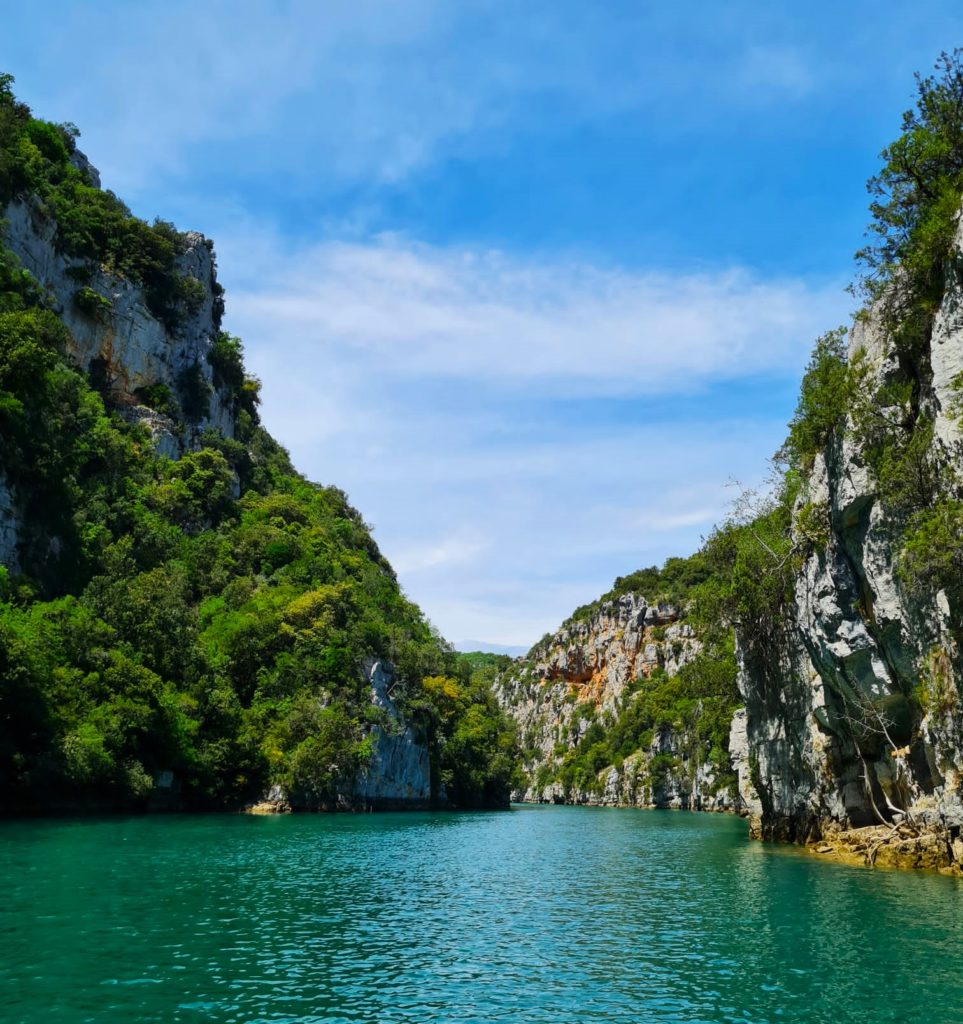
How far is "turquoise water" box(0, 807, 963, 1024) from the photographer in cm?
1544

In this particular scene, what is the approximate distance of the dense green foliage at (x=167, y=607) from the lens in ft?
171

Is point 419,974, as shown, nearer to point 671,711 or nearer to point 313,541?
point 313,541

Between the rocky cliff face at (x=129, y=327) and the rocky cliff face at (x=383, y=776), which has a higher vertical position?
the rocky cliff face at (x=129, y=327)

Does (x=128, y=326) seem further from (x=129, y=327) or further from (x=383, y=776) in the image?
(x=383, y=776)

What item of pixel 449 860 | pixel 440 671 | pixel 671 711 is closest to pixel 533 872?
pixel 449 860

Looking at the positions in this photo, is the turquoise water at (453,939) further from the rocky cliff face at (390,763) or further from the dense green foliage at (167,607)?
the rocky cliff face at (390,763)

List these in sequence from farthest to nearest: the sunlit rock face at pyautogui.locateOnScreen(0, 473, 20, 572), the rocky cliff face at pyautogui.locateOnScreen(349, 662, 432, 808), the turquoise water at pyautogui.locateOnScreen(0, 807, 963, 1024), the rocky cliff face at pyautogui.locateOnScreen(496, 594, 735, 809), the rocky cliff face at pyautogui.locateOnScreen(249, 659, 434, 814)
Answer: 1. the rocky cliff face at pyautogui.locateOnScreen(496, 594, 735, 809)
2. the rocky cliff face at pyautogui.locateOnScreen(349, 662, 432, 808)
3. the rocky cliff face at pyautogui.locateOnScreen(249, 659, 434, 814)
4. the sunlit rock face at pyautogui.locateOnScreen(0, 473, 20, 572)
5. the turquoise water at pyautogui.locateOnScreen(0, 807, 963, 1024)

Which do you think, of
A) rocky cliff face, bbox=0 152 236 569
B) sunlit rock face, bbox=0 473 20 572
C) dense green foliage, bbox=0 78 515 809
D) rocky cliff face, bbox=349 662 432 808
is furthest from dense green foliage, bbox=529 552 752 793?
rocky cliff face, bbox=0 152 236 569

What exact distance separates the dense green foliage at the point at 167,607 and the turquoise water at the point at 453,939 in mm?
15641

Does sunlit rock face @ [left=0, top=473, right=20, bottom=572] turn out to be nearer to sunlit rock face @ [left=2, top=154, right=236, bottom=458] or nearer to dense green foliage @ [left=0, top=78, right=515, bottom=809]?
dense green foliage @ [left=0, top=78, right=515, bottom=809]

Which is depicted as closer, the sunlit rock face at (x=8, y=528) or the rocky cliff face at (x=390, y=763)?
the sunlit rock face at (x=8, y=528)

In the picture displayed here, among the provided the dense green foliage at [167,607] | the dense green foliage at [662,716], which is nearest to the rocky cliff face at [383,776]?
the dense green foliage at [167,607]

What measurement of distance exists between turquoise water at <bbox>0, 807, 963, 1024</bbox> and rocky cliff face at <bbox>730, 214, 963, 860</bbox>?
5391 millimetres

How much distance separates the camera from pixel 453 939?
21422 mm
